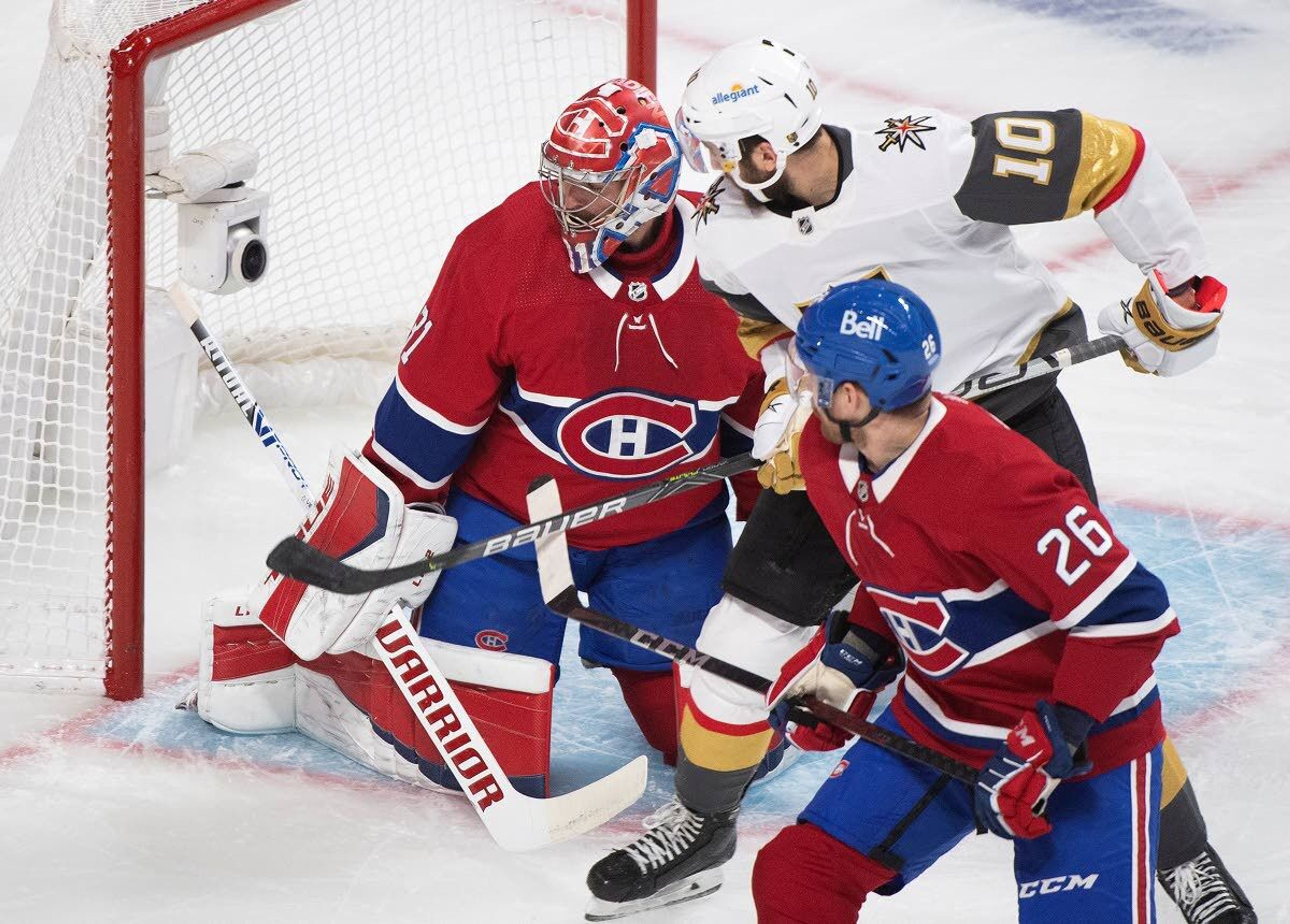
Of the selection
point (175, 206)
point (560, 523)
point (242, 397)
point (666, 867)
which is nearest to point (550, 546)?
point (560, 523)

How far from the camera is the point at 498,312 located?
268cm

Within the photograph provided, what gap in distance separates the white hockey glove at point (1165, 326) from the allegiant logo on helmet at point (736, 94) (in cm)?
58

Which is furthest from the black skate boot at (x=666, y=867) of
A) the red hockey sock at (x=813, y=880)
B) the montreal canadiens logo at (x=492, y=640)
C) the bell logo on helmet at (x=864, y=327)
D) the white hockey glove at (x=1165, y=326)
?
the bell logo on helmet at (x=864, y=327)

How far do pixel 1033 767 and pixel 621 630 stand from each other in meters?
0.63

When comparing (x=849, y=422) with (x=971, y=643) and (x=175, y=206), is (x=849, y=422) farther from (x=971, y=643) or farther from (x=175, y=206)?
(x=175, y=206)

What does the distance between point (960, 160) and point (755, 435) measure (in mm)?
449

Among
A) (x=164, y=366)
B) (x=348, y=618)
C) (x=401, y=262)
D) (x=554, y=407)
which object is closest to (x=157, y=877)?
(x=348, y=618)

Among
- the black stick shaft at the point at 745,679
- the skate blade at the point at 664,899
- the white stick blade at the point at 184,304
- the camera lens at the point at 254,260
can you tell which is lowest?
the skate blade at the point at 664,899

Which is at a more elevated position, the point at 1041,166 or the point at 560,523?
the point at 1041,166

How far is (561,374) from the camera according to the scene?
2.72m

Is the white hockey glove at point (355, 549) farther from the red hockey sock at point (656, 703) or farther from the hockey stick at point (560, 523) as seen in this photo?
the red hockey sock at point (656, 703)

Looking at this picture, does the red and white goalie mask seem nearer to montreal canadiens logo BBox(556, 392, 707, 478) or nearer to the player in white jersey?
the player in white jersey

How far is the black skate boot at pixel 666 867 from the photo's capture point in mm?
2660

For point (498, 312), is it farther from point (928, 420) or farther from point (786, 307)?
point (928, 420)
